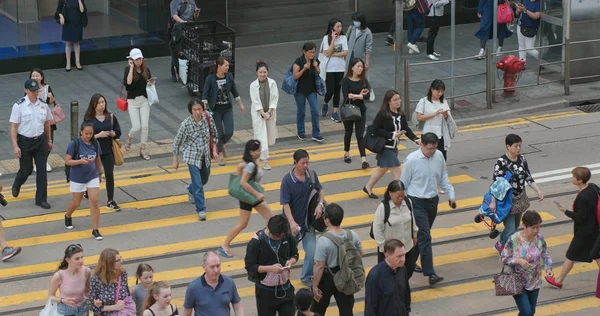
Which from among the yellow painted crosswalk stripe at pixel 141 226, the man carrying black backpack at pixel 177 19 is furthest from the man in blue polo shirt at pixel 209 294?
the man carrying black backpack at pixel 177 19

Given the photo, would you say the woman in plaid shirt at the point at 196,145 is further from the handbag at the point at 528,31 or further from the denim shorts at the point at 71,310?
the handbag at the point at 528,31

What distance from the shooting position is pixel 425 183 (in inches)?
520

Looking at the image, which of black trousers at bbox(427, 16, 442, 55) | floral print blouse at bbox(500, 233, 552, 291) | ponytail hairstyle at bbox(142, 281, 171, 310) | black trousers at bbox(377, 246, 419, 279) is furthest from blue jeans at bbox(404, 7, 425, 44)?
ponytail hairstyle at bbox(142, 281, 171, 310)

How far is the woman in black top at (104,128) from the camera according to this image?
15336 mm

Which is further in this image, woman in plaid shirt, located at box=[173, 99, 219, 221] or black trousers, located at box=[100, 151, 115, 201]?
black trousers, located at box=[100, 151, 115, 201]

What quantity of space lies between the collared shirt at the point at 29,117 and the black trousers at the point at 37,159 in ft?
0.30

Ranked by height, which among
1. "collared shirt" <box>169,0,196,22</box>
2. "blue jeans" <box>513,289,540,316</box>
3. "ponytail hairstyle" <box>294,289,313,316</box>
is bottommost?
"blue jeans" <box>513,289,540,316</box>

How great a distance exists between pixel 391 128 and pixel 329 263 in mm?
4397

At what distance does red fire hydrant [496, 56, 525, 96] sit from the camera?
70.0 ft

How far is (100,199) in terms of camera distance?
16359 millimetres

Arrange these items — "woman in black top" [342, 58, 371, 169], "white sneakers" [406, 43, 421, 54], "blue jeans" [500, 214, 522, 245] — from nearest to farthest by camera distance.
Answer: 1. "blue jeans" [500, 214, 522, 245]
2. "woman in black top" [342, 58, 371, 169]
3. "white sneakers" [406, 43, 421, 54]

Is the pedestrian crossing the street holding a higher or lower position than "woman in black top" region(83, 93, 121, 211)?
lower

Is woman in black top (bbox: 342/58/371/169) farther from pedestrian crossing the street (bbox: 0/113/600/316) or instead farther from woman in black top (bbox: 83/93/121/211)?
woman in black top (bbox: 83/93/121/211)

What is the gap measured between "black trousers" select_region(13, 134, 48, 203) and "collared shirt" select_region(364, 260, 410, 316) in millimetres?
6646
